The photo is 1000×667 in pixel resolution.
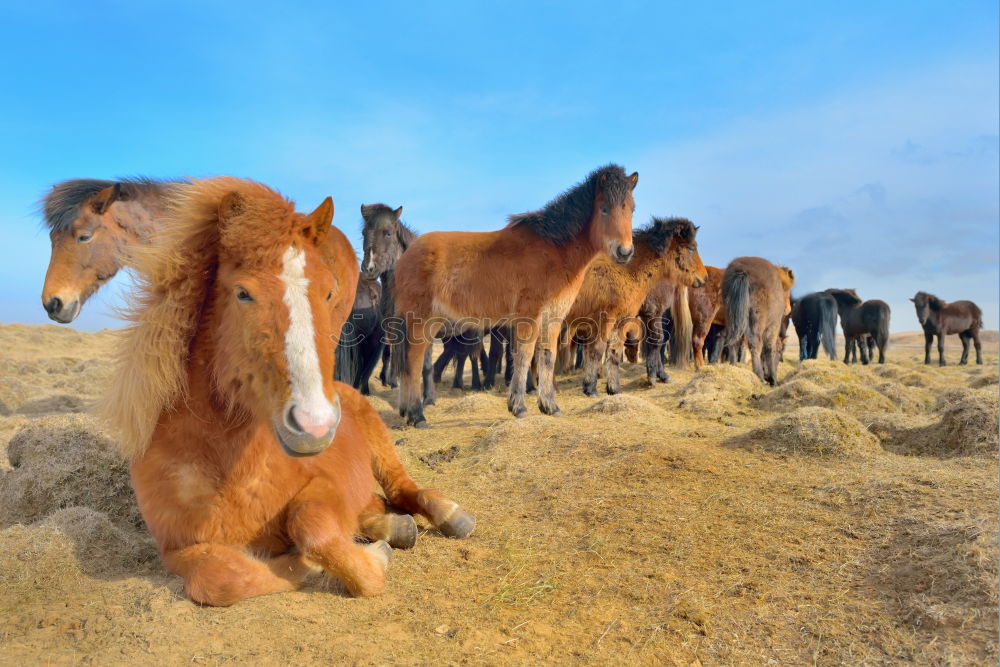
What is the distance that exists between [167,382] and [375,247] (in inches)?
268

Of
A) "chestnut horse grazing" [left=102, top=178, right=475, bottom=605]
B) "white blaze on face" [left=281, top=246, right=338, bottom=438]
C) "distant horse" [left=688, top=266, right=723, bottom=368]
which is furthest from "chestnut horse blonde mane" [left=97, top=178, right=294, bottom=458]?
"distant horse" [left=688, top=266, right=723, bottom=368]

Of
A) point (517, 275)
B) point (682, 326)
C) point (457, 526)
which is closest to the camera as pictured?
point (457, 526)

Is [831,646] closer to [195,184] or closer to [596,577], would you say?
[596,577]

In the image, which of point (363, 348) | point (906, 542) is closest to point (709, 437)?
point (906, 542)

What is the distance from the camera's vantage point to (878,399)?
6.67 meters

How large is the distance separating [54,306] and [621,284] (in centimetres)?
770

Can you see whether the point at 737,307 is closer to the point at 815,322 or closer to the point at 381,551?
the point at 815,322

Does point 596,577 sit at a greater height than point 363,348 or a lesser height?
lesser

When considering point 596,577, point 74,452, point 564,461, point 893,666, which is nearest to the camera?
point 893,666

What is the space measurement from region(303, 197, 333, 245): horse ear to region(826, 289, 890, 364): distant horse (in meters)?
21.2

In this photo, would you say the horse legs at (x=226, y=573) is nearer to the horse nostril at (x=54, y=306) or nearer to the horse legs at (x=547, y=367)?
the horse nostril at (x=54, y=306)

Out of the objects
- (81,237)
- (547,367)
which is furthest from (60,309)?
(547,367)

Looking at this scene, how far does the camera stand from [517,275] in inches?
294

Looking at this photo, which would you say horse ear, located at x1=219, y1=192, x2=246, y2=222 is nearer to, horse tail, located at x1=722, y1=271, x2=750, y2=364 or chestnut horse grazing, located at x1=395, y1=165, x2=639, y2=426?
chestnut horse grazing, located at x1=395, y1=165, x2=639, y2=426
